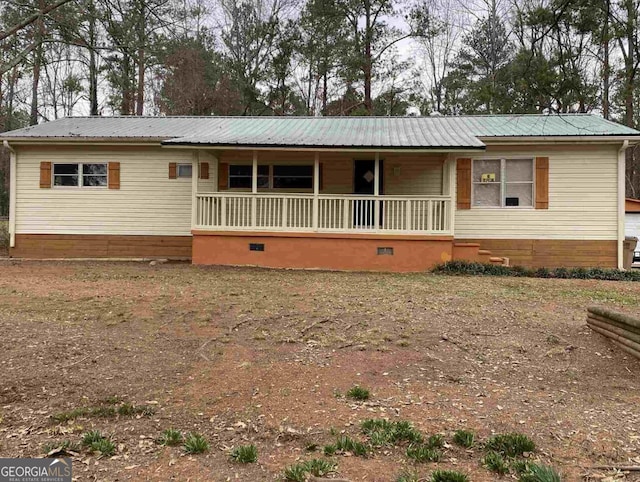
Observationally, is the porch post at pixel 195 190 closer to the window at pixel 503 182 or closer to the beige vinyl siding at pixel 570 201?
the window at pixel 503 182

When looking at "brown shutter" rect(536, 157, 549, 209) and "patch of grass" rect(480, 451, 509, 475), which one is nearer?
"patch of grass" rect(480, 451, 509, 475)

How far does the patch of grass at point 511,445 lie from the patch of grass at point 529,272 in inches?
295

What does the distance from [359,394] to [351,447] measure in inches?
31.8

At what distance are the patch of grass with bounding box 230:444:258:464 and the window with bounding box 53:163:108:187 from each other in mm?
11269

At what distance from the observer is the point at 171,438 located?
9.41 feet

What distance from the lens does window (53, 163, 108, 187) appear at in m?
12.3

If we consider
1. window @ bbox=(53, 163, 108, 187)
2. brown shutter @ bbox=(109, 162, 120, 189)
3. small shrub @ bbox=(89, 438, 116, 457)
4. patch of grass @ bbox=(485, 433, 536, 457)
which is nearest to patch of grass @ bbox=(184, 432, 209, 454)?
small shrub @ bbox=(89, 438, 116, 457)

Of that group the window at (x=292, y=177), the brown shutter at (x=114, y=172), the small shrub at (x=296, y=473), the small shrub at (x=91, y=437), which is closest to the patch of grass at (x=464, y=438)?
the small shrub at (x=296, y=473)

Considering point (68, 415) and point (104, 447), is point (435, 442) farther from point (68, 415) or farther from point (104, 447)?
point (68, 415)

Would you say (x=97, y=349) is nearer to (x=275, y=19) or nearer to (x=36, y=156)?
(x=36, y=156)

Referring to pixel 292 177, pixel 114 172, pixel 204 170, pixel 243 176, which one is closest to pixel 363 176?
pixel 292 177

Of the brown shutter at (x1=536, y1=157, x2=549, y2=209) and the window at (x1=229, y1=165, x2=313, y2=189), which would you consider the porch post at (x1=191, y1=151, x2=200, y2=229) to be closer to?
the window at (x1=229, y1=165, x2=313, y2=189)

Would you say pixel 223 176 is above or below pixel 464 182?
above

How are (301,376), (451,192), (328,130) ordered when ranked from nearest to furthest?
1. (301,376)
2. (451,192)
3. (328,130)
